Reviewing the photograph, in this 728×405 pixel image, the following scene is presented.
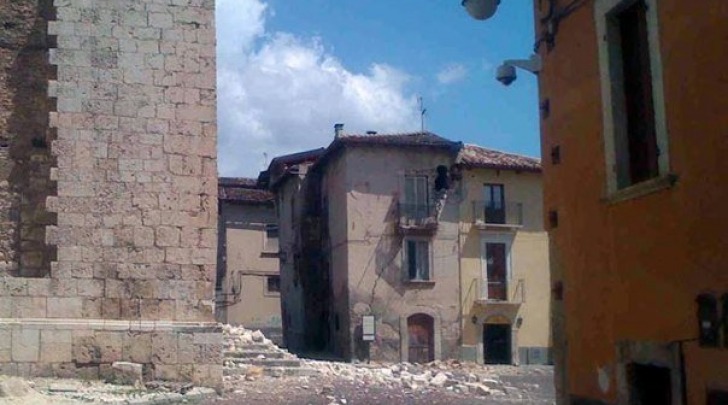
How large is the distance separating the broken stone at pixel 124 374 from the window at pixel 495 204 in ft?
73.9

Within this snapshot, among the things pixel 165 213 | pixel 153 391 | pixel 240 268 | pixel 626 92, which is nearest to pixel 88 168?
pixel 165 213

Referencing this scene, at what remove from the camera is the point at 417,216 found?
102 feet

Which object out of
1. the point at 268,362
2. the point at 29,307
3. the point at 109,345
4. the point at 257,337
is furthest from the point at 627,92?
the point at 257,337

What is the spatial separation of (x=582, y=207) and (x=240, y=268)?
3773 centimetres

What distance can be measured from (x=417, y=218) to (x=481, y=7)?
2415 centimetres

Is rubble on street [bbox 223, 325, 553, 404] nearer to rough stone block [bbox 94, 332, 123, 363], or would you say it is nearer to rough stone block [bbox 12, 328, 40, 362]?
rough stone block [bbox 94, 332, 123, 363]

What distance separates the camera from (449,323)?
101 ft

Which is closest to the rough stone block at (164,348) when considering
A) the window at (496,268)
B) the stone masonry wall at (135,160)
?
the stone masonry wall at (135,160)

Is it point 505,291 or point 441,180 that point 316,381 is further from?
point 505,291

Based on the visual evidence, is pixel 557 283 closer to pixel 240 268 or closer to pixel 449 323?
pixel 449 323

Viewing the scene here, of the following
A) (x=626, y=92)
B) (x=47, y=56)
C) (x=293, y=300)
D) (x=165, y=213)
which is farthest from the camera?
(x=293, y=300)

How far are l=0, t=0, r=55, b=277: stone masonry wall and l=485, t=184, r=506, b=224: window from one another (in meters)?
21.9

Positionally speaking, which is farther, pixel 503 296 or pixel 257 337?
pixel 503 296

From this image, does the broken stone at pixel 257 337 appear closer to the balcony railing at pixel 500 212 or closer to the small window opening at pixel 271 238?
the balcony railing at pixel 500 212
